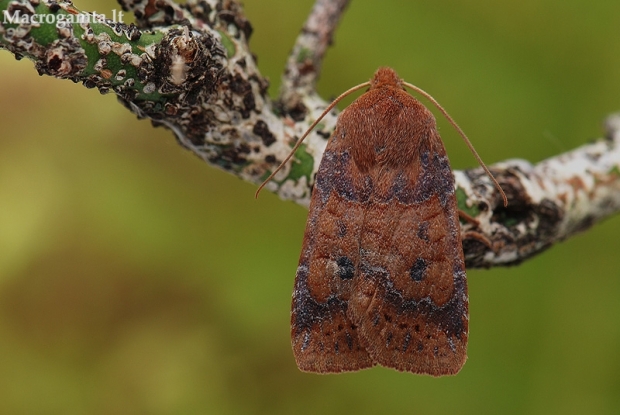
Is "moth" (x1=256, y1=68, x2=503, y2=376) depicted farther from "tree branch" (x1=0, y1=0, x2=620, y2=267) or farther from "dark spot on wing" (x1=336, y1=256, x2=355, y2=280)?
"tree branch" (x1=0, y1=0, x2=620, y2=267)

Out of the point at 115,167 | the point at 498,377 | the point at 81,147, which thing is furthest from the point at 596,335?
the point at 81,147

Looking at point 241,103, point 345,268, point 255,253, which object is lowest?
point 255,253

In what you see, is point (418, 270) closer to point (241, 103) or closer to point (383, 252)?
point (383, 252)

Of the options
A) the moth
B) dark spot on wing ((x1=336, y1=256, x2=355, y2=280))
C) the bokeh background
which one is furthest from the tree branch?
the bokeh background

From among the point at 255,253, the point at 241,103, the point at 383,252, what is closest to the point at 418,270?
the point at 383,252

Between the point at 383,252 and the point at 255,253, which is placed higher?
the point at 383,252

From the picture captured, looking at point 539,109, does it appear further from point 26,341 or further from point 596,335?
point 26,341
